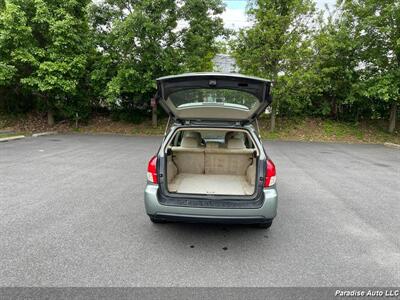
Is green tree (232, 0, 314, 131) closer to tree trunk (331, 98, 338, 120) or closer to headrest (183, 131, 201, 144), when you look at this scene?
tree trunk (331, 98, 338, 120)

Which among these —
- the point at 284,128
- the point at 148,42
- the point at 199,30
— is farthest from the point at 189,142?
the point at 284,128

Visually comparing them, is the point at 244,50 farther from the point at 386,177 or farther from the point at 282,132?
the point at 386,177

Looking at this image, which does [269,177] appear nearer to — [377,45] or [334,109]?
[377,45]

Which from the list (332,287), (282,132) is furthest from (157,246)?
(282,132)

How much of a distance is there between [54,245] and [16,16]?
1079cm

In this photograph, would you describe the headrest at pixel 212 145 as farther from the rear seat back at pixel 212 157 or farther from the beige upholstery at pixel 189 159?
the beige upholstery at pixel 189 159

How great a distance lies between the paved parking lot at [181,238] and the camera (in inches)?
87.7

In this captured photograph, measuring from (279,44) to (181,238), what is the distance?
10378mm

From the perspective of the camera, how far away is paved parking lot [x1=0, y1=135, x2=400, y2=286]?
2.23 m

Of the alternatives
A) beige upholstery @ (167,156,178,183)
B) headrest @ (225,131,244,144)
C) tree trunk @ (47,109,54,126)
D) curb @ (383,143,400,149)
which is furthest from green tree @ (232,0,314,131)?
tree trunk @ (47,109,54,126)

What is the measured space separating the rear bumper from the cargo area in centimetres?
73

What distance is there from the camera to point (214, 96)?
3.09m

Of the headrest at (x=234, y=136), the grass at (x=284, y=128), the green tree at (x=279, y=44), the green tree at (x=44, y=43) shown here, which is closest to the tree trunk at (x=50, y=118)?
the grass at (x=284, y=128)

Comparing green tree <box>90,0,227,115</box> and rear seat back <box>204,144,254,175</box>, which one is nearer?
rear seat back <box>204,144,254,175</box>
